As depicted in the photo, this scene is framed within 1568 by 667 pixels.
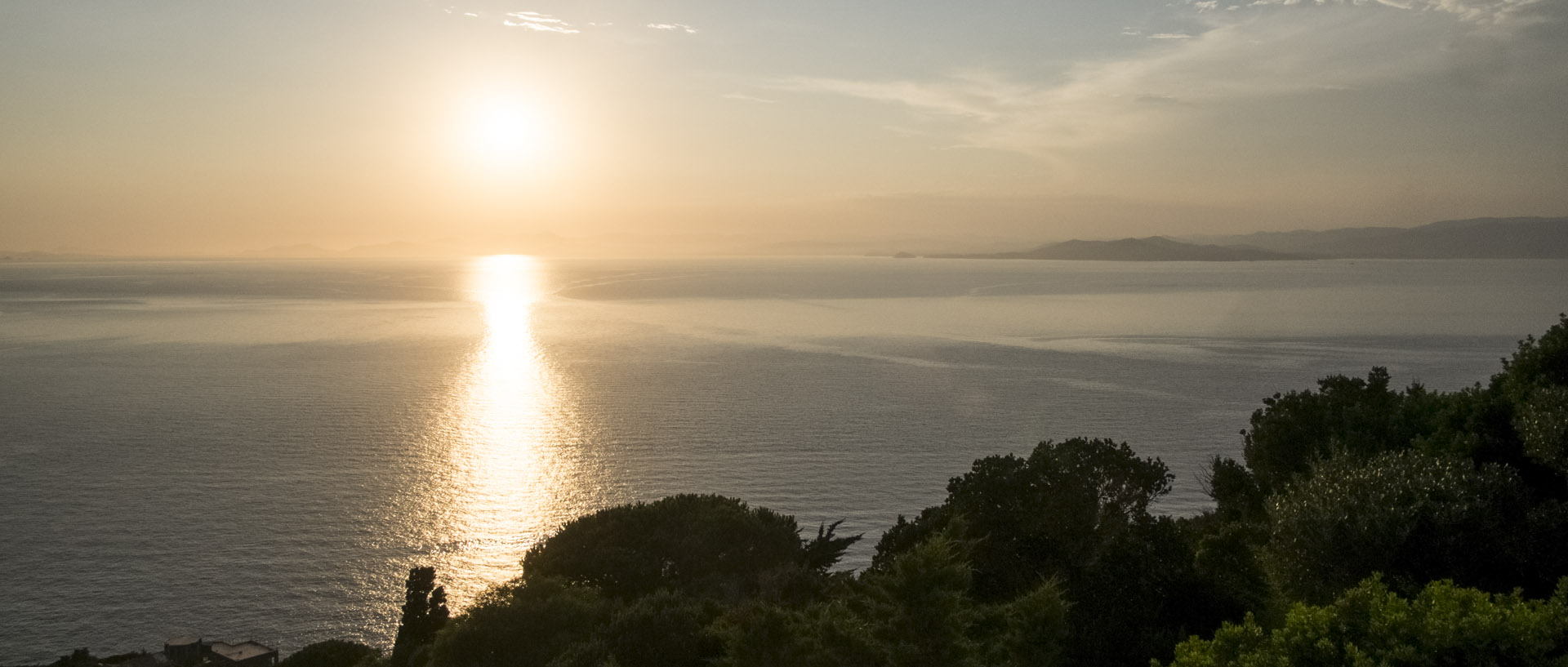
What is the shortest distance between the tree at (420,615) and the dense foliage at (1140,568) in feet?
0.45

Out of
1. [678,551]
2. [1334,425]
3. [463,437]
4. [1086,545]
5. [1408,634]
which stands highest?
[1334,425]

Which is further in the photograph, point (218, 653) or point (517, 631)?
point (218, 653)

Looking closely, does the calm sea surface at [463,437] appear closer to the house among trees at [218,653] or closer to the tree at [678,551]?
the house among trees at [218,653]

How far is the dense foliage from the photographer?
16.1 meters

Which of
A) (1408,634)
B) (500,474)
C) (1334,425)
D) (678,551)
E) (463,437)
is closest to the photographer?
(1408,634)

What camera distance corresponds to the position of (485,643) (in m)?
26.0

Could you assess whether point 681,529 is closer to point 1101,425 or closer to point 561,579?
point 561,579

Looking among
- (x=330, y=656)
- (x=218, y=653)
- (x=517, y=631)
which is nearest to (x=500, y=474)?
(x=218, y=653)

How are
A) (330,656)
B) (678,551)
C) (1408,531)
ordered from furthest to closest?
(330,656) < (678,551) < (1408,531)

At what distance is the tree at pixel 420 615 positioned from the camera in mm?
33500

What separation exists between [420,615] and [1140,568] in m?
25.9

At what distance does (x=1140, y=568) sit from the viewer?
1025 inches

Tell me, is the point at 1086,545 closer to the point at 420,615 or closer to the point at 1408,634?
the point at 1408,634

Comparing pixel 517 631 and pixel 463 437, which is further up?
pixel 517 631
